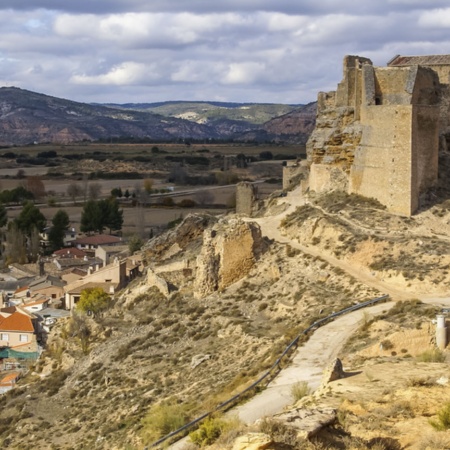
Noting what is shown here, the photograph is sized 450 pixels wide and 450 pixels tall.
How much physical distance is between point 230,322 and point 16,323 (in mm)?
17297

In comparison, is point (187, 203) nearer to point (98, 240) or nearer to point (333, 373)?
point (98, 240)

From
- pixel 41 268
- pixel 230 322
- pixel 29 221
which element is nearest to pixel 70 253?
pixel 41 268

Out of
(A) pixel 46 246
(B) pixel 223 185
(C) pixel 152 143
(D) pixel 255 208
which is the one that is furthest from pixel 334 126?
(C) pixel 152 143

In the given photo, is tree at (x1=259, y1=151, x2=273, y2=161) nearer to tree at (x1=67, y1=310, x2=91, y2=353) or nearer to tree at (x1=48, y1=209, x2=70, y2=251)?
tree at (x1=48, y1=209, x2=70, y2=251)

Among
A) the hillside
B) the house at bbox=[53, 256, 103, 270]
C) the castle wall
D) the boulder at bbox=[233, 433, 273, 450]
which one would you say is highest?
the castle wall

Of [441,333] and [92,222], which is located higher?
[441,333]

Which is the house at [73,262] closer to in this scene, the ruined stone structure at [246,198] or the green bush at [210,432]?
the ruined stone structure at [246,198]

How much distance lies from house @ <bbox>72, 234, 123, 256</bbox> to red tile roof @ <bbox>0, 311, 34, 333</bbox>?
63.1 feet

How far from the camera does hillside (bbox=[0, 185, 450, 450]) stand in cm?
1808

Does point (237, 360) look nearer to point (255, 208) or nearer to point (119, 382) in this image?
point (119, 382)

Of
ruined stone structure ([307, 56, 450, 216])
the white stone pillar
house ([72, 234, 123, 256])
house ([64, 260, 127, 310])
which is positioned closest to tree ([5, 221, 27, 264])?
house ([72, 234, 123, 256])

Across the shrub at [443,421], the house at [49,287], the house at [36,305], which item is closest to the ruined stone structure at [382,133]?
the house at [36,305]

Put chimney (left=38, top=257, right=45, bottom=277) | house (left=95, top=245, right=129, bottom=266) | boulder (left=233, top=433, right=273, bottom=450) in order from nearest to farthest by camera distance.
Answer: boulder (left=233, top=433, right=273, bottom=450), chimney (left=38, top=257, right=45, bottom=277), house (left=95, top=245, right=129, bottom=266)

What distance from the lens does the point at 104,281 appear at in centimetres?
3741
